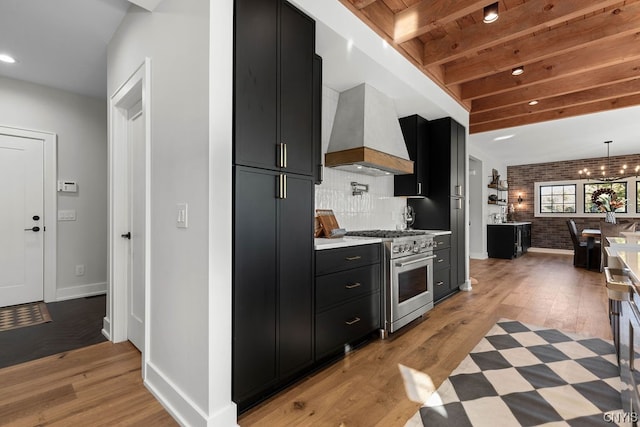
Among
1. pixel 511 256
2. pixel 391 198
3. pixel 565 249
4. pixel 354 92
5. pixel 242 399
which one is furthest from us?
pixel 565 249

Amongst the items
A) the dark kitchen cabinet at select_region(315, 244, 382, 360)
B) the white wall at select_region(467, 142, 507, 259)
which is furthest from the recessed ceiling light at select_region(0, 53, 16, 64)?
the white wall at select_region(467, 142, 507, 259)

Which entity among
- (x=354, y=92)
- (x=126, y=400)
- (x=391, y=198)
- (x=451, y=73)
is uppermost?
(x=451, y=73)

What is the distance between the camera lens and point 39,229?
370 cm

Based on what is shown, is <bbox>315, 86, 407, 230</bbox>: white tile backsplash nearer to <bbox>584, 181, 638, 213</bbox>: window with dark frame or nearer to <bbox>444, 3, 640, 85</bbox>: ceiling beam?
<bbox>444, 3, 640, 85</bbox>: ceiling beam

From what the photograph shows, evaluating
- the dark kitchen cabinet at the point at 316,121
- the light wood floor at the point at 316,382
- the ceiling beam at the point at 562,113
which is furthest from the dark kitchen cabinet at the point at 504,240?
the dark kitchen cabinet at the point at 316,121

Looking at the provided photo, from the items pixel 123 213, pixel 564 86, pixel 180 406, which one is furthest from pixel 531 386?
pixel 564 86

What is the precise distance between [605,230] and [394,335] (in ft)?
17.6

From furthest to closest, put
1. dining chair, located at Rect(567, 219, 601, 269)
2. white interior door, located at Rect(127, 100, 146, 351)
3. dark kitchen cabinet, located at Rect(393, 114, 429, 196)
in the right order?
1. dining chair, located at Rect(567, 219, 601, 269)
2. dark kitchen cabinet, located at Rect(393, 114, 429, 196)
3. white interior door, located at Rect(127, 100, 146, 351)

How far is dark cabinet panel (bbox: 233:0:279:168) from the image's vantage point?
63.6 inches

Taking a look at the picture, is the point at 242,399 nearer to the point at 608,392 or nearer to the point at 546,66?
the point at 608,392

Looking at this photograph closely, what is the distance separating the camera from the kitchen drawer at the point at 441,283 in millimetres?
3635

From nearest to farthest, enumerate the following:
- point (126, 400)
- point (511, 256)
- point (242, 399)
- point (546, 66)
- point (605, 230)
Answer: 1. point (242, 399)
2. point (126, 400)
3. point (546, 66)
4. point (605, 230)
5. point (511, 256)

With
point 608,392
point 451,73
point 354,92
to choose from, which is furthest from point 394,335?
point 451,73

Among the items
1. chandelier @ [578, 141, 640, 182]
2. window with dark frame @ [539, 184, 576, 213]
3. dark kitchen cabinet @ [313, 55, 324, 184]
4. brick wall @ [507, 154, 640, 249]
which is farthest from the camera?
window with dark frame @ [539, 184, 576, 213]
